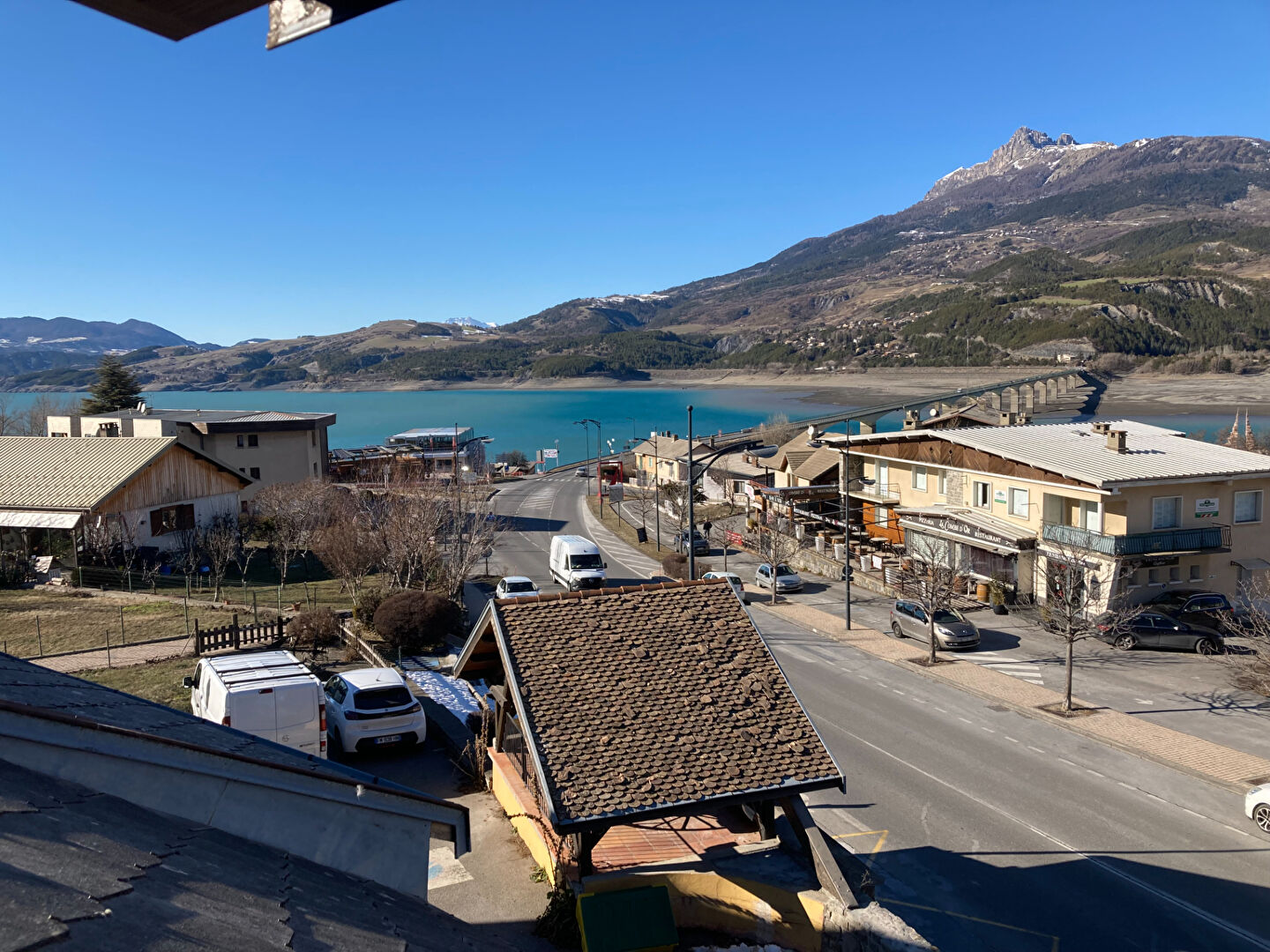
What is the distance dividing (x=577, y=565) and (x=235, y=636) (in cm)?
1504

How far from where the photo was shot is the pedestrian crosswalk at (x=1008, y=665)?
2400 centimetres

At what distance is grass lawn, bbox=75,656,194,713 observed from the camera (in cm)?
1853

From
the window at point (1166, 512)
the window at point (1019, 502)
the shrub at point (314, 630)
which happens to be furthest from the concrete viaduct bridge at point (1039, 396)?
the shrub at point (314, 630)

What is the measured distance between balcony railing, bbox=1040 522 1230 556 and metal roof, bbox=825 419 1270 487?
183 cm

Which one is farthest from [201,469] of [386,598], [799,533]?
[799,533]

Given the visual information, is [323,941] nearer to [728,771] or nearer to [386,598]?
[728,771]

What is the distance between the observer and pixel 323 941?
2.68 m

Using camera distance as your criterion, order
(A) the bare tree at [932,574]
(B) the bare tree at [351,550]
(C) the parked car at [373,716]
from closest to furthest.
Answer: (C) the parked car at [373,716] → (A) the bare tree at [932,574] → (B) the bare tree at [351,550]

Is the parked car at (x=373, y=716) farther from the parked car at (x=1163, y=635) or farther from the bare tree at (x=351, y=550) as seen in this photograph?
the parked car at (x=1163, y=635)

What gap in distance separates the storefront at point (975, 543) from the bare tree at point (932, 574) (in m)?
0.05

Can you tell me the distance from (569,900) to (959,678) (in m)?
17.2

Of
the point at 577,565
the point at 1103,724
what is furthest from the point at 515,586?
the point at 1103,724

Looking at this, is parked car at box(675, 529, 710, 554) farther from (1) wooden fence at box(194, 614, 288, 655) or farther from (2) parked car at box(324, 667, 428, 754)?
(2) parked car at box(324, 667, 428, 754)

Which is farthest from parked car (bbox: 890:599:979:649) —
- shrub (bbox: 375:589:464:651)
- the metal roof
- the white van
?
the white van
